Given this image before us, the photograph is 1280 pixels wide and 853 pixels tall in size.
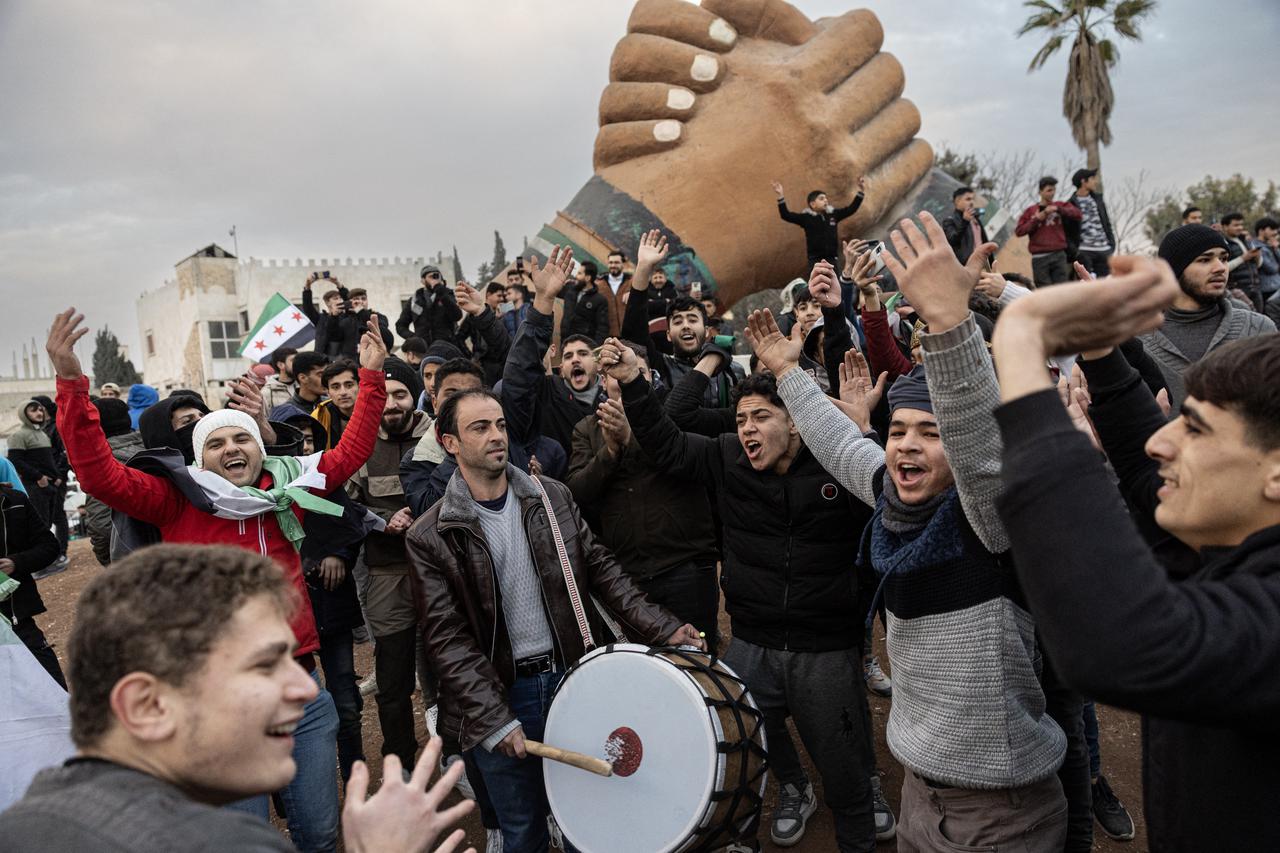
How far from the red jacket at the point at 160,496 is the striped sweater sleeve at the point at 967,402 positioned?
6.89 feet

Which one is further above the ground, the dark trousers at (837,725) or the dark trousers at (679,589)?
the dark trousers at (679,589)

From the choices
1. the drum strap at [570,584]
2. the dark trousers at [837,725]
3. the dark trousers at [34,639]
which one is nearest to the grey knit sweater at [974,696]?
the dark trousers at [837,725]

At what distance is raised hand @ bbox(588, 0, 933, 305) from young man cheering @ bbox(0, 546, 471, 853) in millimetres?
9504

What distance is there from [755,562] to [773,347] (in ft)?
3.00

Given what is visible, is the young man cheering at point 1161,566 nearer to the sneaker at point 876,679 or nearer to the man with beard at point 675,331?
the sneaker at point 876,679

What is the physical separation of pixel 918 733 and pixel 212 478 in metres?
2.63

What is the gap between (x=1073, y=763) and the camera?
2932 millimetres

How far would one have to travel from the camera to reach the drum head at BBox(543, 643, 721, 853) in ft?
8.41

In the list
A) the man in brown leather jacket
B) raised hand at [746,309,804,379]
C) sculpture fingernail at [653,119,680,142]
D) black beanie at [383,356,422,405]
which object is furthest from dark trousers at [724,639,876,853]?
sculpture fingernail at [653,119,680,142]

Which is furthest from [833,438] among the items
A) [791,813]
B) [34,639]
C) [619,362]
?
[34,639]

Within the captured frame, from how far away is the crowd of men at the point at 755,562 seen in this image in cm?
112

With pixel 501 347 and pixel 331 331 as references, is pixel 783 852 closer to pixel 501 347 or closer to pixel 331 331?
pixel 501 347

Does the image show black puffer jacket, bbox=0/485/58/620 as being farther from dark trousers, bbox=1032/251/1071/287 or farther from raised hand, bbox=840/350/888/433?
dark trousers, bbox=1032/251/1071/287

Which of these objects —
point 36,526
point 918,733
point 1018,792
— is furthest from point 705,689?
point 36,526
